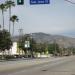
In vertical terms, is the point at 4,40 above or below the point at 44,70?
above

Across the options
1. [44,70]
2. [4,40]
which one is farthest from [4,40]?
[44,70]

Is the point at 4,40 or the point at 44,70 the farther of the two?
the point at 4,40

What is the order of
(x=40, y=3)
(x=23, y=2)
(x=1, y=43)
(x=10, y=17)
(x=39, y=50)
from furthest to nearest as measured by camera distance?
1. (x=39, y=50)
2. (x=10, y=17)
3. (x=1, y=43)
4. (x=40, y=3)
5. (x=23, y=2)

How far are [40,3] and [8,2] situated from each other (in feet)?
280

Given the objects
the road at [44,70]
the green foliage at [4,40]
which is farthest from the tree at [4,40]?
the road at [44,70]

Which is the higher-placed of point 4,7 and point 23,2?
point 4,7

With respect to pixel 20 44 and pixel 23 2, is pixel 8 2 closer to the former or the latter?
pixel 20 44

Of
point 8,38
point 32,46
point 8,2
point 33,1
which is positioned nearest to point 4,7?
point 8,2

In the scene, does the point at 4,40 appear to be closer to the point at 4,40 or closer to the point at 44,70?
the point at 4,40

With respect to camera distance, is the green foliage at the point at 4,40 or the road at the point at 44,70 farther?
the green foliage at the point at 4,40

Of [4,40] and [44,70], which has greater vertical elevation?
[4,40]

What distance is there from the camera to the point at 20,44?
159 meters

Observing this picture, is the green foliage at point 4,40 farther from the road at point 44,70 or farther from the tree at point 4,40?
the road at point 44,70

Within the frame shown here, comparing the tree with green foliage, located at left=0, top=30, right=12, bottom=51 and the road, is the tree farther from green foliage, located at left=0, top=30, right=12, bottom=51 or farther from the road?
the road
